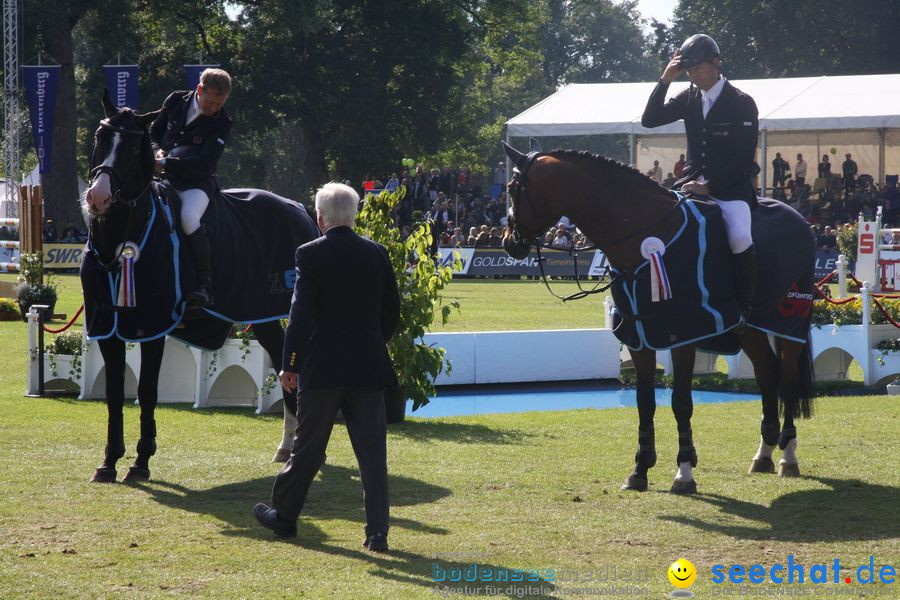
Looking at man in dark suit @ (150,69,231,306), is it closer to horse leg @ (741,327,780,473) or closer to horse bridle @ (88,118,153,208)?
horse bridle @ (88,118,153,208)

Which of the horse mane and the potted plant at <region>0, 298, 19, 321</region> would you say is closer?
the horse mane

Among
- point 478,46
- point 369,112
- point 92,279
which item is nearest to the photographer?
point 92,279

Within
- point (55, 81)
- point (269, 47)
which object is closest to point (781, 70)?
point (269, 47)

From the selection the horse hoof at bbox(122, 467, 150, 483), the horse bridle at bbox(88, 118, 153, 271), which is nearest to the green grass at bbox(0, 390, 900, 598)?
the horse hoof at bbox(122, 467, 150, 483)

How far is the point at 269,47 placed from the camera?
45906 millimetres

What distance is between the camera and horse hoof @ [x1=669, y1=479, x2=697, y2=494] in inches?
313

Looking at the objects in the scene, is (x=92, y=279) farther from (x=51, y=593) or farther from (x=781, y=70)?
(x=781, y=70)

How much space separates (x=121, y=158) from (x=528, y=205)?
2.71 metres

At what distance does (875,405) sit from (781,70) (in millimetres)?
50786

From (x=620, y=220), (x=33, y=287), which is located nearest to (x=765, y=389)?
(x=620, y=220)

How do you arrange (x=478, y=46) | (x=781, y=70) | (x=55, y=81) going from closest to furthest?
(x=55, y=81)
(x=781, y=70)
(x=478, y=46)

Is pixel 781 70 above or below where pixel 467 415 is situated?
above

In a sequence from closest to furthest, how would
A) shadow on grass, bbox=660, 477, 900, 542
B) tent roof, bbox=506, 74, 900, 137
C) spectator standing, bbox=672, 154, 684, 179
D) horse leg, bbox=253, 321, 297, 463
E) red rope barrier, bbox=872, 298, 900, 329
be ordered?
shadow on grass, bbox=660, 477, 900, 542
horse leg, bbox=253, 321, 297, 463
spectator standing, bbox=672, 154, 684, 179
red rope barrier, bbox=872, 298, 900, 329
tent roof, bbox=506, 74, 900, 137

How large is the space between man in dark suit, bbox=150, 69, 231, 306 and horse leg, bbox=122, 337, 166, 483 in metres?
0.46
